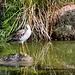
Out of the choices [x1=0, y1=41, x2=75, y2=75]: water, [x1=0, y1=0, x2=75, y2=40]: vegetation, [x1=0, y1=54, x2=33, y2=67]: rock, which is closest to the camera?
[x1=0, y1=41, x2=75, y2=75]: water

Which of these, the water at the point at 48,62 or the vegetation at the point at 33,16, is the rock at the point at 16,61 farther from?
the vegetation at the point at 33,16

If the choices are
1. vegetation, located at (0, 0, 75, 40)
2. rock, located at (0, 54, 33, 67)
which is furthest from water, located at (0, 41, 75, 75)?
vegetation, located at (0, 0, 75, 40)

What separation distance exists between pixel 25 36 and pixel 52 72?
157 centimetres

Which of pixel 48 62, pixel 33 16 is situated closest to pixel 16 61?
pixel 48 62

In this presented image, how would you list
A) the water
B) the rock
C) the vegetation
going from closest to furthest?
the water → the rock → the vegetation

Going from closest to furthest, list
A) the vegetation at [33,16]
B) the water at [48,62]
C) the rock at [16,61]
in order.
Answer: the water at [48,62] → the rock at [16,61] → the vegetation at [33,16]

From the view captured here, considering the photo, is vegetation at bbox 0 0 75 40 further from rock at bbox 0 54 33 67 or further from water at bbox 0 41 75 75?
rock at bbox 0 54 33 67

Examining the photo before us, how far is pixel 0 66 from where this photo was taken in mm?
4668

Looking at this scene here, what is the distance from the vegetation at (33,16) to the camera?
804cm

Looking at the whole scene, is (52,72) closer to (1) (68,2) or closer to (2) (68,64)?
(2) (68,64)

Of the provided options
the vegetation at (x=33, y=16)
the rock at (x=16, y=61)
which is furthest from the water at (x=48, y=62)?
the vegetation at (x=33, y=16)

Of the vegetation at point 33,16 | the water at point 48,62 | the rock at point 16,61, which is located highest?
the vegetation at point 33,16

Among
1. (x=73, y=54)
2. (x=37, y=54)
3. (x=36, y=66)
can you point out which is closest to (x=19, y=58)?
(x=36, y=66)

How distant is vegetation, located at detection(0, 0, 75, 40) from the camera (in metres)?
8.04
